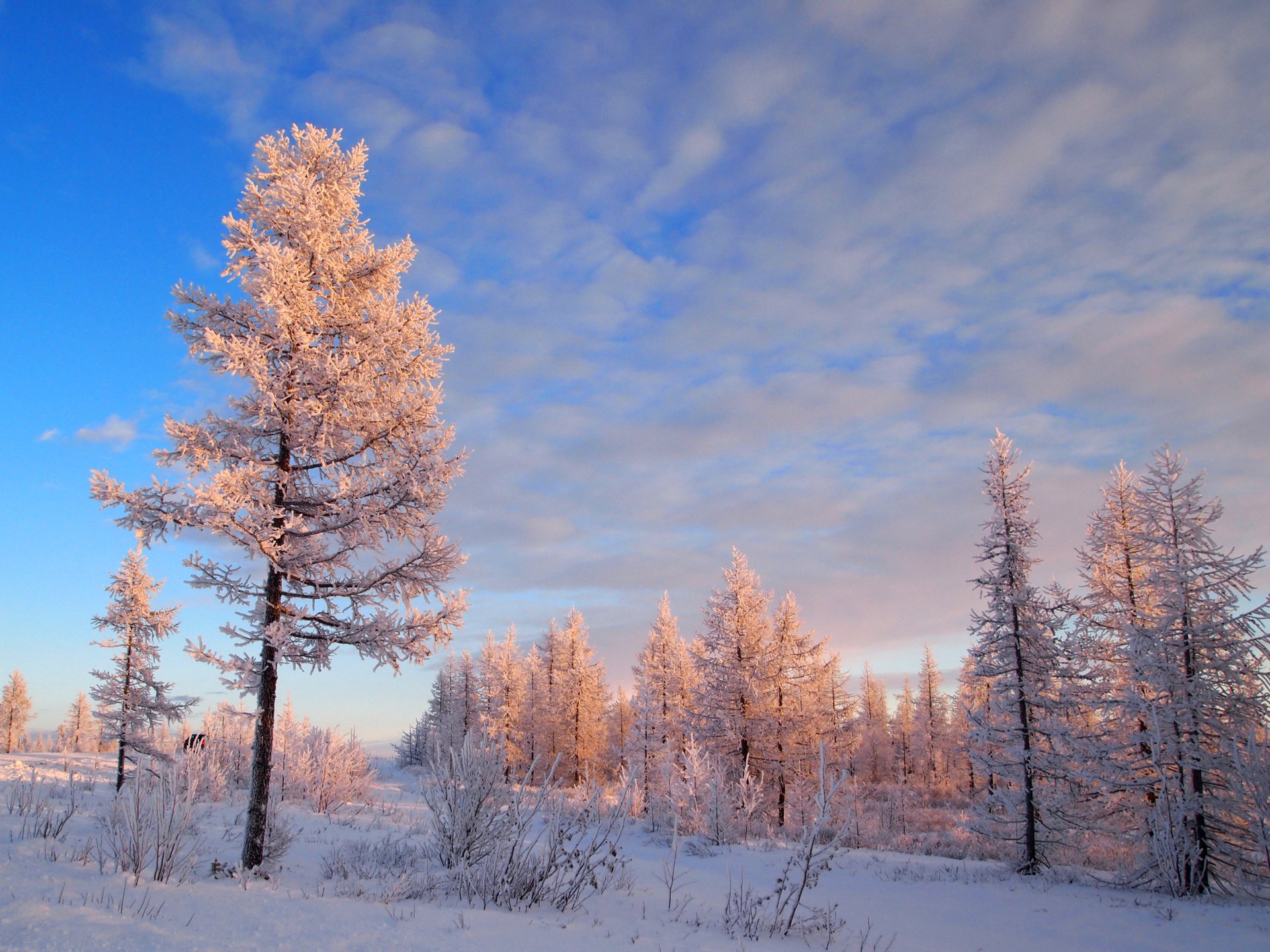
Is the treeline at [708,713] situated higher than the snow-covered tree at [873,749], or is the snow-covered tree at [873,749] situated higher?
the treeline at [708,713]

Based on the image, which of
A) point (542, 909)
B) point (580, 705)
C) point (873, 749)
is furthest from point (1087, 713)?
point (873, 749)

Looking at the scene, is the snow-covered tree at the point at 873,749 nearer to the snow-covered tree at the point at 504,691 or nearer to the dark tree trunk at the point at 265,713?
the snow-covered tree at the point at 504,691

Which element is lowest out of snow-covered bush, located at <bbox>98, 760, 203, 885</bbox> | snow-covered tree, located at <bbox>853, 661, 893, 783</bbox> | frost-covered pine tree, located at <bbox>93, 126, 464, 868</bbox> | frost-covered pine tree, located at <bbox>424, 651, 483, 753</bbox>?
snow-covered tree, located at <bbox>853, 661, 893, 783</bbox>

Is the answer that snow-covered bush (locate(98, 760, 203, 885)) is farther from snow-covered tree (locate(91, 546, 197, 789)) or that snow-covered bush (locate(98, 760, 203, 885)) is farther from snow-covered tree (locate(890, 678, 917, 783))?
snow-covered tree (locate(890, 678, 917, 783))

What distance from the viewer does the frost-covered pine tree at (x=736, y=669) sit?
27.0 m

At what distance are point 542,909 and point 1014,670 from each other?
46.0 ft

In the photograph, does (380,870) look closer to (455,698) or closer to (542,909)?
(542,909)

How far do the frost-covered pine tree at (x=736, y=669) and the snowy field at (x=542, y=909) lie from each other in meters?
8.29

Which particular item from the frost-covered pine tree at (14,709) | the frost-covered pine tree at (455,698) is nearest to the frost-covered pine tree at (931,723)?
the frost-covered pine tree at (455,698)

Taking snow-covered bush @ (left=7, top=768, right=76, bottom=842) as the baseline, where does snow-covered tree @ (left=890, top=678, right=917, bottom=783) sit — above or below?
below

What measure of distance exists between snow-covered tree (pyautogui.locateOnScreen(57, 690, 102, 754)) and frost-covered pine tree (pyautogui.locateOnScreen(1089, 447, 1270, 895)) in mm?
81257

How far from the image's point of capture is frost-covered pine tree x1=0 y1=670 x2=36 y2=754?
52906mm

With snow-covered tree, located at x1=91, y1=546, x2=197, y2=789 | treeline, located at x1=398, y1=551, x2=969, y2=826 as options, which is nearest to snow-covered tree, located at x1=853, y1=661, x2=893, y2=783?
treeline, located at x1=398, y1=551, x2=969, y2=826

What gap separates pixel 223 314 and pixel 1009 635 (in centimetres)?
1774
